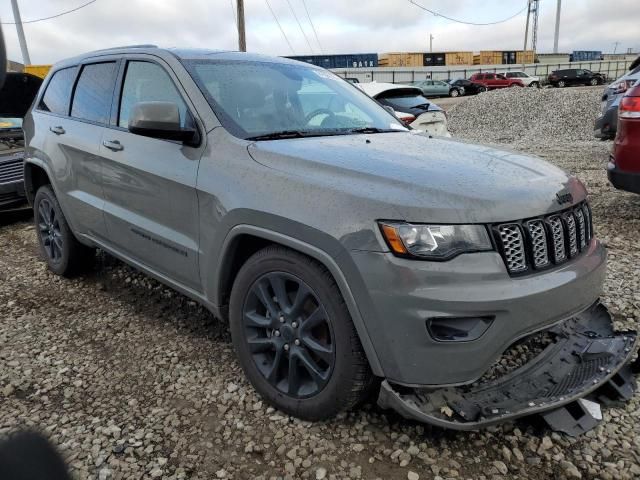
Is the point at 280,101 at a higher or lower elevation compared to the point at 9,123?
higher

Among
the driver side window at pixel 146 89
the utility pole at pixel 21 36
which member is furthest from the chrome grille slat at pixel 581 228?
the utility pole at pixel 21 36

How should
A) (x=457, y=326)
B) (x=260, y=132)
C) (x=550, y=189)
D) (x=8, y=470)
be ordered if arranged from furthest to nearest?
(x=260, y=132) < (x=550, y=189) < (x=457, y=326) < (x=8, y=470)

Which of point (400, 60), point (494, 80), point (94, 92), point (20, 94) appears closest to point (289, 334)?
point (94, 92)

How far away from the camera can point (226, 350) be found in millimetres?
3225

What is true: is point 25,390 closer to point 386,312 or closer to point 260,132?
point 260,132

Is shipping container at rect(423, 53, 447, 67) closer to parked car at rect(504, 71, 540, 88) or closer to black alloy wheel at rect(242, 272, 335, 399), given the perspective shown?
parked car at rect(504, 71, 540, 88)

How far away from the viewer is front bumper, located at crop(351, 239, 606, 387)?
195 cm

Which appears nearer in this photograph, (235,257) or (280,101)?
(235,257)

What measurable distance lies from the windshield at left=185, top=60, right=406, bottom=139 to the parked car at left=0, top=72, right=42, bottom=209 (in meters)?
2.86

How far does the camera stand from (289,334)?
2410 millimetres

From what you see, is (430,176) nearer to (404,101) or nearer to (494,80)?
(404,101)

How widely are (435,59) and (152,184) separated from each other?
52137 millimetres

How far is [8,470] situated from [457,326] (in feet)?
5.13

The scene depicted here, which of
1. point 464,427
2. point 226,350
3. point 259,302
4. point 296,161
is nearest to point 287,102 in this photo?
point 296,161
